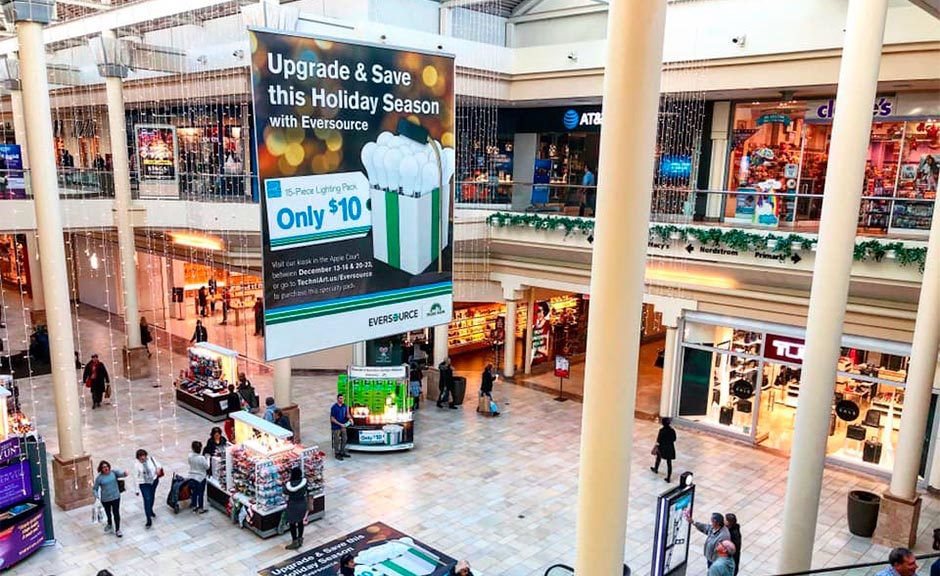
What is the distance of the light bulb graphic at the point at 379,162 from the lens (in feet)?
21.5

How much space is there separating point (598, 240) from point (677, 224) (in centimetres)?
1115

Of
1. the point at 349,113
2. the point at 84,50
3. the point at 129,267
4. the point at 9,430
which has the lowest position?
the point at 9,430

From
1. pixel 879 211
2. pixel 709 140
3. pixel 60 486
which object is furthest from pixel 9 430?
pixel 709 140

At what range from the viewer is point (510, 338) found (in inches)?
717

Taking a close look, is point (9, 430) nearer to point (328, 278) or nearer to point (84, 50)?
point (328, 278)

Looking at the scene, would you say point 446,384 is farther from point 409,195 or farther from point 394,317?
point 409,195

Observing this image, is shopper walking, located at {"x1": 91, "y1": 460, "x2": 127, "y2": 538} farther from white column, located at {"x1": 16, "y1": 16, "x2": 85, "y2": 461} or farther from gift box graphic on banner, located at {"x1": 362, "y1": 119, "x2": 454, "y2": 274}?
gift box graphic on banner, located at {"x1": 362, "y1": 119, "x2": 454, "y2": 274}

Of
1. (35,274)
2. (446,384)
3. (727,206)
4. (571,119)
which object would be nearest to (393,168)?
(727,206)

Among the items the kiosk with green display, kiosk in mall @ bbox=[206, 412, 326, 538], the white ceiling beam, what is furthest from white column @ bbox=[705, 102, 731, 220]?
kiosk in mall @ bbox=[206, 412, 326, 538]

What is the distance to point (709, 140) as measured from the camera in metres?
17.6

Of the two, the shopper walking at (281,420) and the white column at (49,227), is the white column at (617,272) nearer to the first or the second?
the white column at (49,227)

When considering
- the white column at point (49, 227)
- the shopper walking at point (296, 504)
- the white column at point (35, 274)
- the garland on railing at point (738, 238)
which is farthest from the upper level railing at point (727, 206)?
the white column at point (35, 274)

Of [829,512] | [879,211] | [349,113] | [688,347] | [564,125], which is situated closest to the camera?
[349,113]

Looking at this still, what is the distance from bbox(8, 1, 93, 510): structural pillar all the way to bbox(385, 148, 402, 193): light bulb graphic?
597cm
